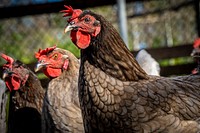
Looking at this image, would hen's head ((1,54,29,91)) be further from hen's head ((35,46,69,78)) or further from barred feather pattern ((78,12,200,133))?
barred feather pattern ((78,12,200,133))

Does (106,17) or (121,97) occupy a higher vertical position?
(106,17)

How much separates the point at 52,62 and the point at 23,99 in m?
0.54

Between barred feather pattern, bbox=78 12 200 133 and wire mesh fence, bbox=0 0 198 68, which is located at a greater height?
wire mesh fence, bbox=0 0 198 68

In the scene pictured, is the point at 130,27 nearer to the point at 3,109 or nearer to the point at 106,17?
the point at 106,17

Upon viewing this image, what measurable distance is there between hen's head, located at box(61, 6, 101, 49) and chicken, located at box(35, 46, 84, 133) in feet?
2.60

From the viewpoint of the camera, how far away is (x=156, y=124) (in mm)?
2699

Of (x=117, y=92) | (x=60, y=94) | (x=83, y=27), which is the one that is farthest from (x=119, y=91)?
(x=60, y=94)

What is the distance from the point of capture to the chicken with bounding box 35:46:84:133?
11.2 feet

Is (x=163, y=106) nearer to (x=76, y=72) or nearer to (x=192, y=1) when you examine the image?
(x=76, y=72)

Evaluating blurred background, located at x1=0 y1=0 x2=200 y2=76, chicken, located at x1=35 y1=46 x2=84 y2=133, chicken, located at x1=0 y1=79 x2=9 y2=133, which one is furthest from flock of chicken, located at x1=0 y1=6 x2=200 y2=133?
blurred background, located at x1=0 y1=0 x2=200 y2=76

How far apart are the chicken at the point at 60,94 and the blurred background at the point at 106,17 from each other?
282 cm

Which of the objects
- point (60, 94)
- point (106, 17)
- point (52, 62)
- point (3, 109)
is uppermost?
point (106, 17)

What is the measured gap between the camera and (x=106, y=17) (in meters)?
7.14

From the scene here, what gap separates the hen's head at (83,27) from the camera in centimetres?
277
